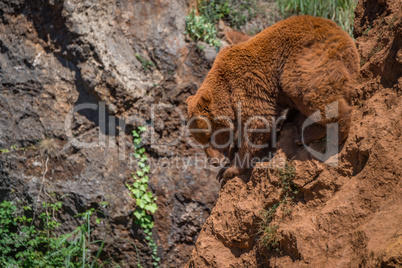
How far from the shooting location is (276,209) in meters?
3.68

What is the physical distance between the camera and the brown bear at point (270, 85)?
11.3 ft

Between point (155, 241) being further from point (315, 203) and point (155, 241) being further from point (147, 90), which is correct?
point (315, 203)

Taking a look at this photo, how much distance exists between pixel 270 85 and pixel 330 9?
4875mm

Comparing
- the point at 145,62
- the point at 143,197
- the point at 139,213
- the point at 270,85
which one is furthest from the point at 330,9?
the point at 139,213

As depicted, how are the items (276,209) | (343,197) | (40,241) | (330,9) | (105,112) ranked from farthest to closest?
(330,9)
(105,112)
(40,241)
(276,209)
(343,197)

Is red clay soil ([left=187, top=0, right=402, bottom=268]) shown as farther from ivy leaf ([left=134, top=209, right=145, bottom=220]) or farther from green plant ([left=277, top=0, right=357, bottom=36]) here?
green plant ([left=277, top=0, right=357, bottom=36])

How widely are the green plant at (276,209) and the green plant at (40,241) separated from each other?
2941mm

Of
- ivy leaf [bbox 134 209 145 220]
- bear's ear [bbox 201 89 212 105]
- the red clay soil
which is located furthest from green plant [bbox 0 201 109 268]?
bear's ear [bbox 201 89 212 105]

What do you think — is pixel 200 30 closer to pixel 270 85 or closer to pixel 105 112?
pixel 105 112

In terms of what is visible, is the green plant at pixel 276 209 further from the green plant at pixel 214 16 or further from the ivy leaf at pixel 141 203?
the green plant at pixel 214 16

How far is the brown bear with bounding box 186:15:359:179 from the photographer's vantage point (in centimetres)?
344

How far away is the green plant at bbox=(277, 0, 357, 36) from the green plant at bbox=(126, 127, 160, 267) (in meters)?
4.46

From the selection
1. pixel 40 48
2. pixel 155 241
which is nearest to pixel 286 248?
pixel 155 241

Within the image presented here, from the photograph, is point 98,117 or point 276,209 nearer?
point 276,209
